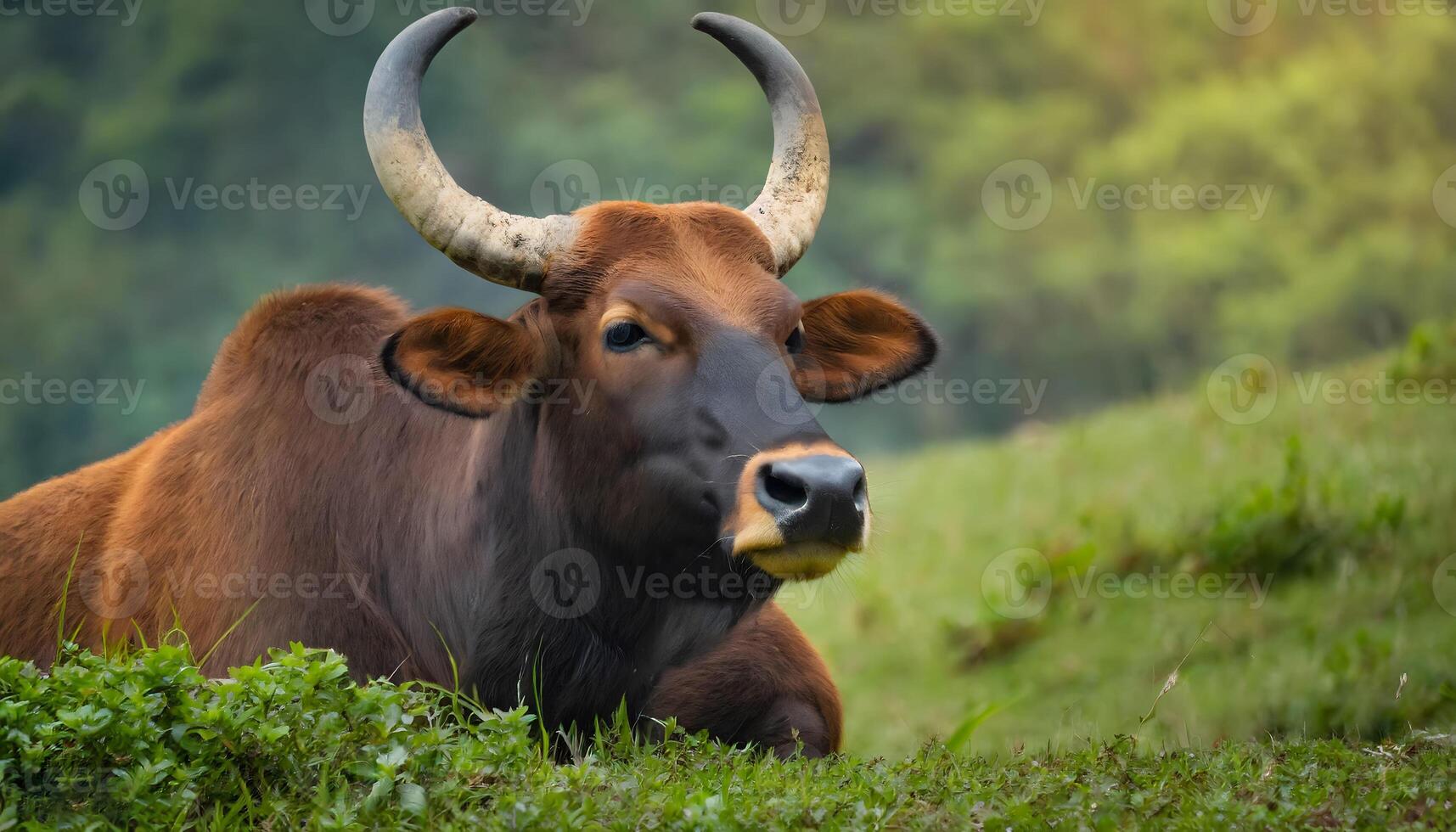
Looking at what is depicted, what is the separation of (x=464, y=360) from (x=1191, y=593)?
5.94m

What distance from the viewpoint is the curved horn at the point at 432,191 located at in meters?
4.86

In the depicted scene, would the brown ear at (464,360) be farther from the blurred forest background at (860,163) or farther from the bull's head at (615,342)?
the blurred forest background at (860,163)

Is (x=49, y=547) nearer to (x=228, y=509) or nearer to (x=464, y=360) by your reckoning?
(x=228, y=509)

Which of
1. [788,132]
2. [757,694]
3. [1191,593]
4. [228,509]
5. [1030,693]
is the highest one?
[788,132]

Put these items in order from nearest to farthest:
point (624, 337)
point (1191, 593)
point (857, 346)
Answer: point (624, 337), point (857, 346), point (1191, 593)

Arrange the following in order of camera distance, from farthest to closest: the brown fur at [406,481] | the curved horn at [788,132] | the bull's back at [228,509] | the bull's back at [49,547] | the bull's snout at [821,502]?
1. the bull's back at [49,547]
2. the curved horn at [788,132]
3. the bull's back at [228,509]
4. the brown fur at [406,481]
5. the bull's snout at [821,502]

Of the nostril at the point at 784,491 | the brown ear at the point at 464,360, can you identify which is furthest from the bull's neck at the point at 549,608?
the nostril at the point at 784,491

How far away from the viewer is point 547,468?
498 centimetres

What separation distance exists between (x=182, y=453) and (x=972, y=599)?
21.9ft

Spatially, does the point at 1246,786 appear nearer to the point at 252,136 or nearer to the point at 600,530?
the point at 600,530

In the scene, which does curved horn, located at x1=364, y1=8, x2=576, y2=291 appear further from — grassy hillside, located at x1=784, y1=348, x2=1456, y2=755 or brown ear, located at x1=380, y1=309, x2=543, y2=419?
grassy hillside, located at x1=784, y1=348, x2=1456, y2=755

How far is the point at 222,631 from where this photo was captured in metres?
5.02

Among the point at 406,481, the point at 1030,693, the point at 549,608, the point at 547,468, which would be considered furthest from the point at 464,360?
the point at 1030,693

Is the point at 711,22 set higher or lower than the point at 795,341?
higher
